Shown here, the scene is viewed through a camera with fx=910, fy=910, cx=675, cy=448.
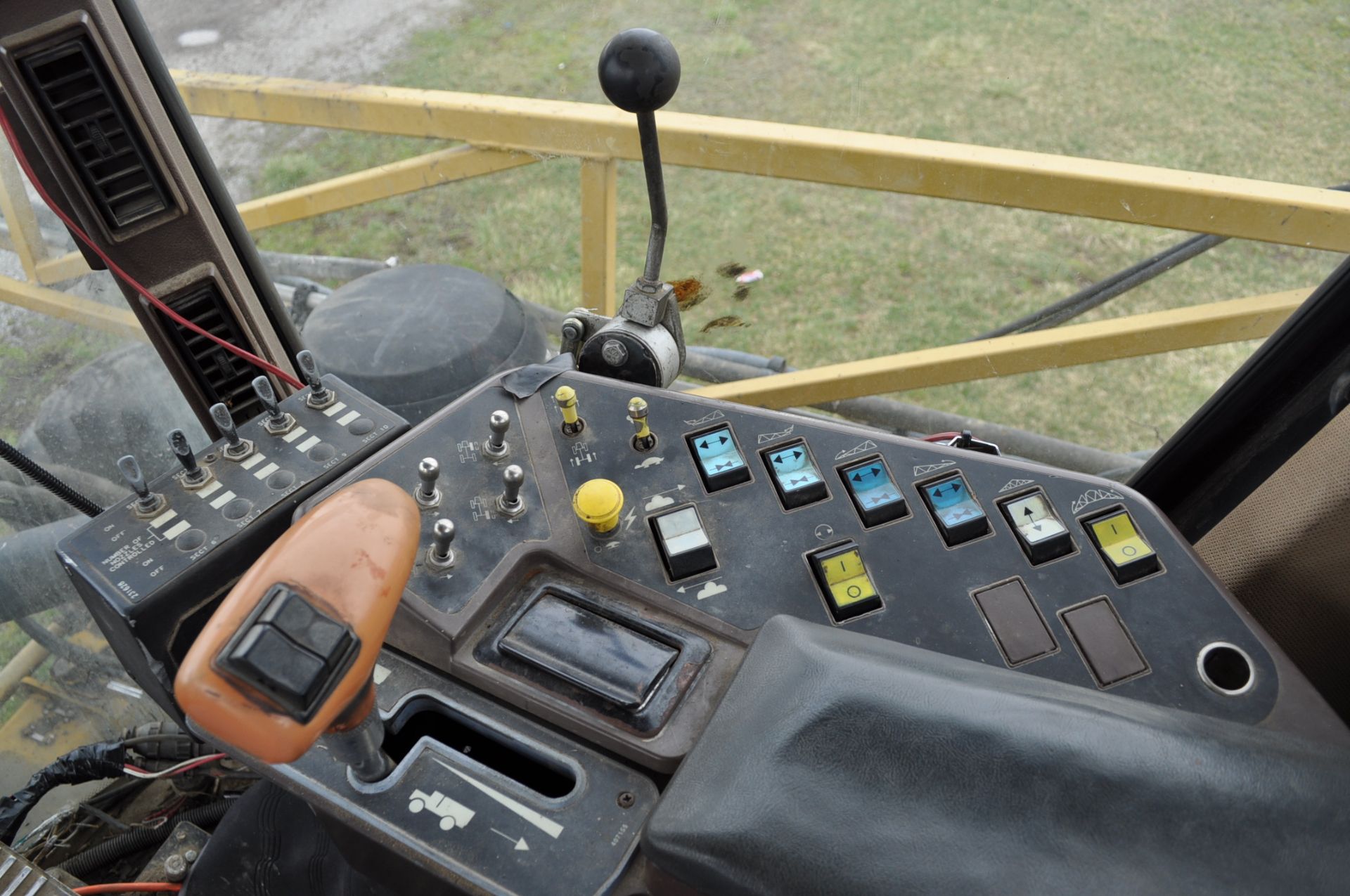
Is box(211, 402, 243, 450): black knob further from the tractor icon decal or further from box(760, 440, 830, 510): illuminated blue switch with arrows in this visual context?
box(760, 440, 830, 510): illuminated blue switch with arrows

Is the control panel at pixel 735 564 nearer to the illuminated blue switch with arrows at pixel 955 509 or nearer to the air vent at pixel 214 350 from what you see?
the illuminated blue switch with arrows at pixel 955 509

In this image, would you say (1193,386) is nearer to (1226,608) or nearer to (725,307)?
(725,307)

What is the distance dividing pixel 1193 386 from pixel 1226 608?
8.22 feet

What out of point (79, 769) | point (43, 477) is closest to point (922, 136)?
point (43, 477)

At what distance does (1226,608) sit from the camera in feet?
2.69

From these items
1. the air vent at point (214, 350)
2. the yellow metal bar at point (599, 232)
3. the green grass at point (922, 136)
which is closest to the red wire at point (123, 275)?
the air vent at point (214, 350)

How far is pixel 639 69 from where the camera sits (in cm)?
92

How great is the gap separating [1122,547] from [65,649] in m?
1.42

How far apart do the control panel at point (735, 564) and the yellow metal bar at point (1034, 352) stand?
36.4 inches

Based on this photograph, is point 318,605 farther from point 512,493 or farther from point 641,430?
point 641,430

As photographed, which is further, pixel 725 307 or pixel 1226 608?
pixel 725 307

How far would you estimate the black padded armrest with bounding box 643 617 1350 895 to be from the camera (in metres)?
0.54

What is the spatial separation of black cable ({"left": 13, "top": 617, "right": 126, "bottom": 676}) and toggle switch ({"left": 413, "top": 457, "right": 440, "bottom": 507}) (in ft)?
2.45

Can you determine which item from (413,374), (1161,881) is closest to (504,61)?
(413,374)
